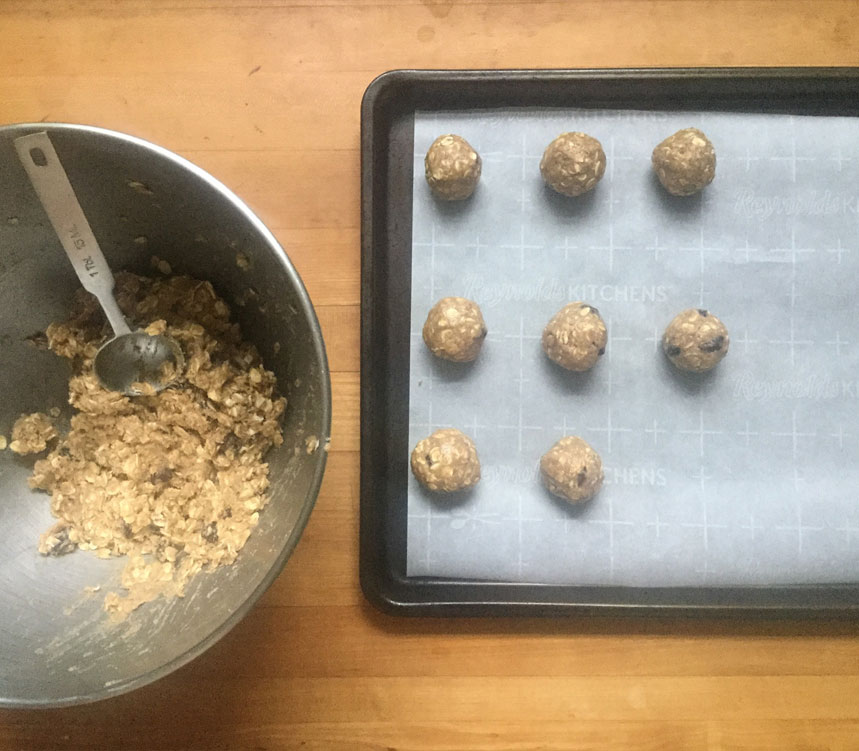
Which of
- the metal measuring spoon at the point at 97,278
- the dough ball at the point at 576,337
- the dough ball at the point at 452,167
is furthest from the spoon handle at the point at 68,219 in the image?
the dough ball at the point at 576,337

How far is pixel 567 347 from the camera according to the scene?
0.84 meters

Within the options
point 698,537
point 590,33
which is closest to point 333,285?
point 590,33

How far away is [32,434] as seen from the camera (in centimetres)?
82

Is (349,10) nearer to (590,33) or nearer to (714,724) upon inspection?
(590,33)

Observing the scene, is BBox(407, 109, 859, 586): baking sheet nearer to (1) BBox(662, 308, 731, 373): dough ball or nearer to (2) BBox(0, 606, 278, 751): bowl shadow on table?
(1) BBox(662, 308, 731, 373): dough ball

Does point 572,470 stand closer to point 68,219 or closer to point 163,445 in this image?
point 163,445

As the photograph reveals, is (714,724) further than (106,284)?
Yes

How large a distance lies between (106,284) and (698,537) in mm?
771

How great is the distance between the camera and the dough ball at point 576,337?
84cm

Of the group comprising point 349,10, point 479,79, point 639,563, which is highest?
point 349,10

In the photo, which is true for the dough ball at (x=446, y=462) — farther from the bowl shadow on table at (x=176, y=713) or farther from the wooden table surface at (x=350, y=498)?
the bowl shadow on table at (x=176, y=713)

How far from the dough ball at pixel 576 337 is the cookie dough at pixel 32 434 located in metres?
0.61

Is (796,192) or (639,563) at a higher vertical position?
(796,192)

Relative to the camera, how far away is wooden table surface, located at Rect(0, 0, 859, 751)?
0.89 m
